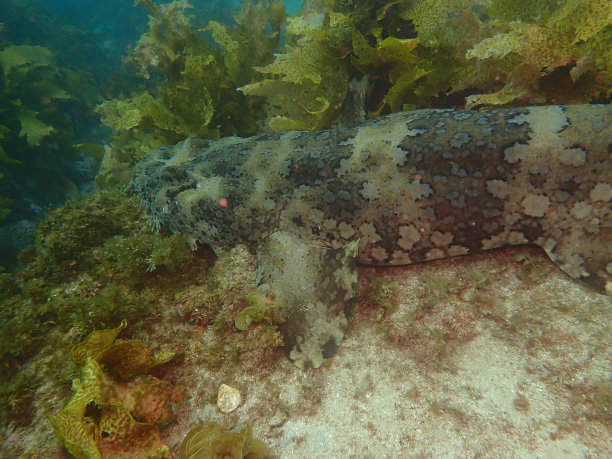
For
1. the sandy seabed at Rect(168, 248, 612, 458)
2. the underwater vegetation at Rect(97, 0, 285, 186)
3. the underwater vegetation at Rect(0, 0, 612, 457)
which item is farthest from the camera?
the underwater vegetation at Rect(97, 0, 285, 186)

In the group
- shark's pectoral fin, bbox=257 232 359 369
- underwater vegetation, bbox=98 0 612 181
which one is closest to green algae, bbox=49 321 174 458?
shark's pectoral fin, bbox=257 232 359 369

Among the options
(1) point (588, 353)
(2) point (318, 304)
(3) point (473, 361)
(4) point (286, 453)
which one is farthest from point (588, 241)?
(4) point (286, 453)

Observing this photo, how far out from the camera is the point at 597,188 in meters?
2.79

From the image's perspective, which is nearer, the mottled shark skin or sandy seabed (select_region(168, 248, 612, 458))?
sandy seabed (select_region(168, 248, 612, 458))

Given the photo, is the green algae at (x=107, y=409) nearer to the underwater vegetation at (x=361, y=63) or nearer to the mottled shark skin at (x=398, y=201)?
the mottled shark skin at (x=398, y=201)

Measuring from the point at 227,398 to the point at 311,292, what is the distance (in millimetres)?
1304

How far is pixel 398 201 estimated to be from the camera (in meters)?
3.38

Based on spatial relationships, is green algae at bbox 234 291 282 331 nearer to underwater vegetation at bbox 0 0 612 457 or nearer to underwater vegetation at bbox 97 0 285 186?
underwater vegetation at bbox 0 0 612 457

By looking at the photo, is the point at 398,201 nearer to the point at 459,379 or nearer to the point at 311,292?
the point at 311,292

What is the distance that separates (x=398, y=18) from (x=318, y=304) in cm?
447

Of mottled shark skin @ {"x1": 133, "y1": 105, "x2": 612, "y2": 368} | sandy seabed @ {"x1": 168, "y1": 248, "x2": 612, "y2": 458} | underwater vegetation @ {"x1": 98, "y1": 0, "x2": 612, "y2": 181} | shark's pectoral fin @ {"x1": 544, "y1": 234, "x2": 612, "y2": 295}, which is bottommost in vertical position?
sandy seabed @ {"x1": 168, "y1": 248, "x2": 612, "y2": 458}

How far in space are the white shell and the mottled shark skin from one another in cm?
64

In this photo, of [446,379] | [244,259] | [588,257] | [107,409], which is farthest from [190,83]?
[588,257]

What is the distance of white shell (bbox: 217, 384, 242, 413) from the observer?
296 cm
